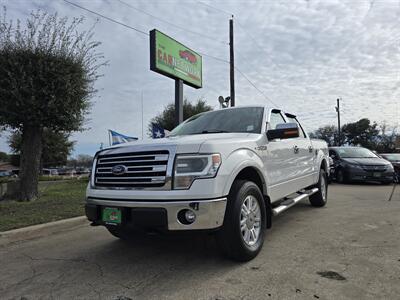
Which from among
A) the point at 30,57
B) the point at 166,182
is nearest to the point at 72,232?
the point at 166,182

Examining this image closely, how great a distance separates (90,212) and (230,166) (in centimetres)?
169

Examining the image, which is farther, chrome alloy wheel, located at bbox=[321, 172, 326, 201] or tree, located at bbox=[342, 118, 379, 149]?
tree, located at bbox=[342, 118, 379, 149]

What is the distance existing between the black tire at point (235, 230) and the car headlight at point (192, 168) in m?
0.41

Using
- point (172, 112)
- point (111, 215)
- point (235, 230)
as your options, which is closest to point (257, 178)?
point (235, 230)

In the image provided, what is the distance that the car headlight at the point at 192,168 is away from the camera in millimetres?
3406

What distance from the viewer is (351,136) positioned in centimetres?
6869

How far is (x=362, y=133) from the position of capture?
66.8 m

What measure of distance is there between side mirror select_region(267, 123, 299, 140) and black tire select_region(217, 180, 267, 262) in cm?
95

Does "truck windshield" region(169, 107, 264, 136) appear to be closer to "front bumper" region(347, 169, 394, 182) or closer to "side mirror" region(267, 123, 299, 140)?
"side mirror" region(267, 123, 299, 140)

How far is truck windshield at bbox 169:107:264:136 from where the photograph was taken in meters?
4.81

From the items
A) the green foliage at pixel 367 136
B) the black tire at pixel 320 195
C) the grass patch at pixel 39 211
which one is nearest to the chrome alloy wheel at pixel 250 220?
the black tire at pixel 320 195

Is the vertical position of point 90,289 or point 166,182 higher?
point 166,182

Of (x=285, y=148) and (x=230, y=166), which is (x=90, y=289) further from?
(x=285, y=148)

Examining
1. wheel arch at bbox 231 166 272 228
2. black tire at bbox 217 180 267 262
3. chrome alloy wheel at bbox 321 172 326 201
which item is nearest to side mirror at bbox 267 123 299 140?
wheel arch at bbox 231 166 272 228
